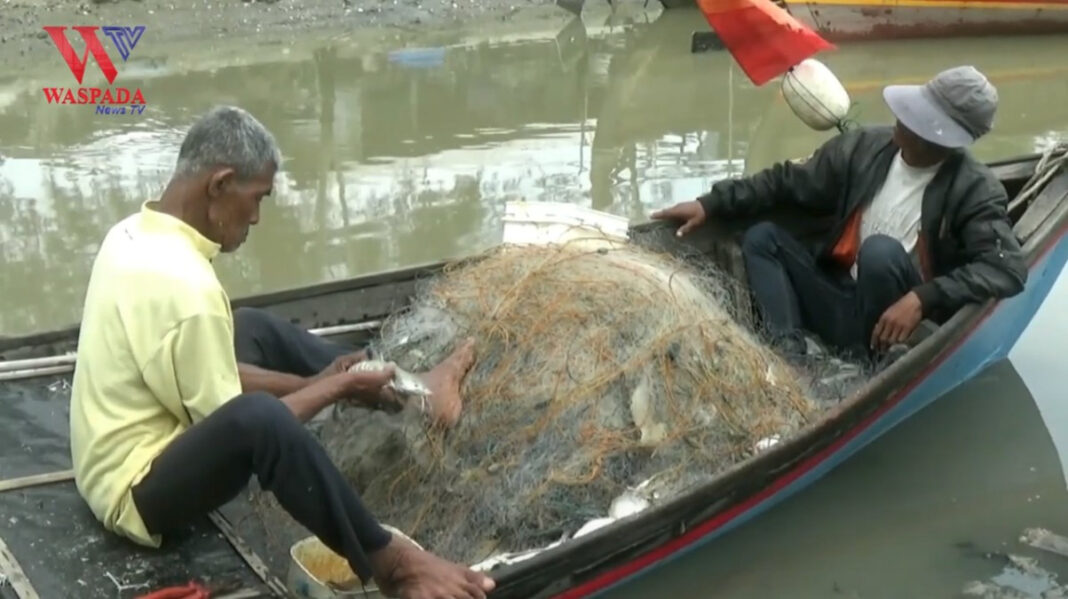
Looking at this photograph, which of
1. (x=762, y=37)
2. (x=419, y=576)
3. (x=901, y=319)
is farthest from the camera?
(x=762, y=37)

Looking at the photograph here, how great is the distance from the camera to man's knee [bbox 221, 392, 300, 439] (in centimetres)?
280

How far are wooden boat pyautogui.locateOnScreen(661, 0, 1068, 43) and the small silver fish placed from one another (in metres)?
11.3

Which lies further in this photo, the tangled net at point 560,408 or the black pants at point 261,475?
the tangled net at point 560,408

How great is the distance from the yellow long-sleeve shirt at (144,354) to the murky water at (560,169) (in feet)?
5.71

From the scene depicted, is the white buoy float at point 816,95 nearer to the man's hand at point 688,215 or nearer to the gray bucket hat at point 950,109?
the man's hand at point 688,215

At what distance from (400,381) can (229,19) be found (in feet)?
35.2

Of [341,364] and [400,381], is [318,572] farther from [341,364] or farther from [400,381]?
[341,364]

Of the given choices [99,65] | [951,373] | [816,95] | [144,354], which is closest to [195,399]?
[144,354]

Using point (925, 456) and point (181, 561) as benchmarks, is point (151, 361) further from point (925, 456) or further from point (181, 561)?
point (925, 456)

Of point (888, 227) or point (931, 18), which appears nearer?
point (888, 227)

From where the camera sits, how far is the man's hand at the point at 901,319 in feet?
14.4

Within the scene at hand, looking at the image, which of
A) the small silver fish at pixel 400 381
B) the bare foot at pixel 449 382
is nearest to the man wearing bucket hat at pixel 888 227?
the bare foot at pixel 449 382

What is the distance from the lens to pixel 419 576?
297 cm

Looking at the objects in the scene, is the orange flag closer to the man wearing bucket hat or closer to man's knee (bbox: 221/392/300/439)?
the man wearing bucket hat
